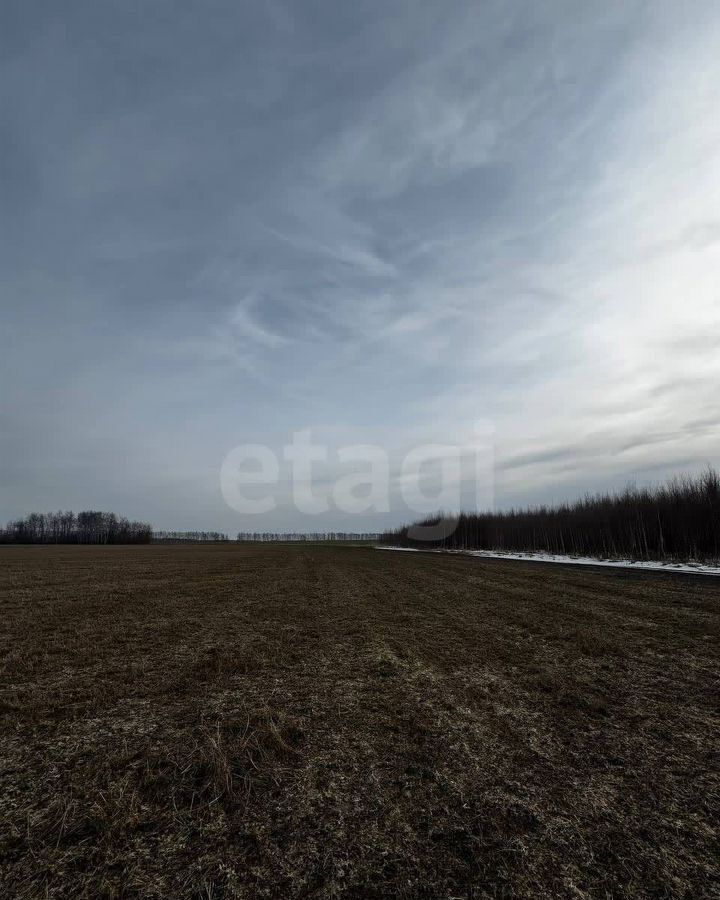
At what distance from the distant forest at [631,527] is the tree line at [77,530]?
14752 cm

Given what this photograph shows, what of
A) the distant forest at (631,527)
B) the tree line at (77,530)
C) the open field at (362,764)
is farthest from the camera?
the tree line at (77,530)

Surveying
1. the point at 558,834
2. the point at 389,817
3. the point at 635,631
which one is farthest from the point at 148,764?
the point at 635,631

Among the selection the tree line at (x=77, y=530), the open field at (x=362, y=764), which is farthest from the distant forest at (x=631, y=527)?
the tree line at (x=77, y=530)

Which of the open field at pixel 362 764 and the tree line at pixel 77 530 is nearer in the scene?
the open field at pixel 362 764

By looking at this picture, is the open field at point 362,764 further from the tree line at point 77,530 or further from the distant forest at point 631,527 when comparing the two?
the tree line at point 77,530

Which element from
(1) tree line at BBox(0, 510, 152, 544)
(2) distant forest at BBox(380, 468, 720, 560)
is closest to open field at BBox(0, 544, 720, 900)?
(2) distant forest at BBox(380, 468, 720, 560)

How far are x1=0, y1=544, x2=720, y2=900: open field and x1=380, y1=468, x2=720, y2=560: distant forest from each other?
26501mm

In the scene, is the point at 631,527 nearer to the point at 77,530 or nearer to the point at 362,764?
the point at 362,764

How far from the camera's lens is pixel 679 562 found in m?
26.6

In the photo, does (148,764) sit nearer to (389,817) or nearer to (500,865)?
(389,817)

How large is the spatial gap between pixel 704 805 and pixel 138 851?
4.04m

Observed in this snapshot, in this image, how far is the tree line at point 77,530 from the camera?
159375 mm

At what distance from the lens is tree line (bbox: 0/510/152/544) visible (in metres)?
159

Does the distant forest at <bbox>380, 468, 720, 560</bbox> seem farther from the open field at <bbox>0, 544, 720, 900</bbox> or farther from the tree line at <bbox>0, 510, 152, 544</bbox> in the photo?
the tree line at <bbox>0, 510, 152, 544</bbox>
